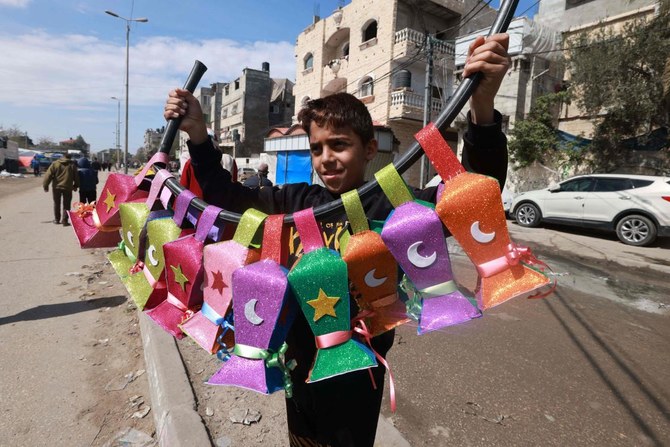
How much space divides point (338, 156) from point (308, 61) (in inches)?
983

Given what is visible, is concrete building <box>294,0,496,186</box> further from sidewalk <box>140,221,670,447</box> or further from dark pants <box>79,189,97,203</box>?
sidewalk <box>140,221,670,447</box>

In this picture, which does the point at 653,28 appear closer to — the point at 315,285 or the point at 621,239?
the point at 621,239

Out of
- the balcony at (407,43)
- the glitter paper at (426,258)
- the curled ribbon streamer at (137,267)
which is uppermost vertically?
the balcony at (407,43)

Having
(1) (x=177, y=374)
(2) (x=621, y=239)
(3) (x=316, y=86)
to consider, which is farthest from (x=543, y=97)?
(1) (x=177, y=374)

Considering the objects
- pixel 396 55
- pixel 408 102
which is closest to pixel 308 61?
pixel 396 55

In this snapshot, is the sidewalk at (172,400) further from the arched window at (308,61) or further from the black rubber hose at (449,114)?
the arched window at (308,61)

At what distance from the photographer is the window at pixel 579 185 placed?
30.7 ft

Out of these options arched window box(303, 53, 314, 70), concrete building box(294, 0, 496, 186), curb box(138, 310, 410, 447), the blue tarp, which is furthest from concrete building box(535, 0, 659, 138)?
curb box(138, 310, 410, 447)

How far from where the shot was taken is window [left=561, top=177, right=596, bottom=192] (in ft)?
30.7

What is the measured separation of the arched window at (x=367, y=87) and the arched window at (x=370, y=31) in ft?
7.19

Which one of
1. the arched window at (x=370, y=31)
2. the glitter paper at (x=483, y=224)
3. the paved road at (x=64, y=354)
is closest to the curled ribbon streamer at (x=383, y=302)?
the glitter paper at (x=483, y=224)

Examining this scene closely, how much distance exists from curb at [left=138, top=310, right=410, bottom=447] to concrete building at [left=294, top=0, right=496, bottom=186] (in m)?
13.6

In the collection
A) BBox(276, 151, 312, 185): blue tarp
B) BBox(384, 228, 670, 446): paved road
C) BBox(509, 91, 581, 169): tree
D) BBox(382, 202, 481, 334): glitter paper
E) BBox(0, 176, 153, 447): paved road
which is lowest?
BBox(0, 176, 153, 447): paved road

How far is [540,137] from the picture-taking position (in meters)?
14.1
